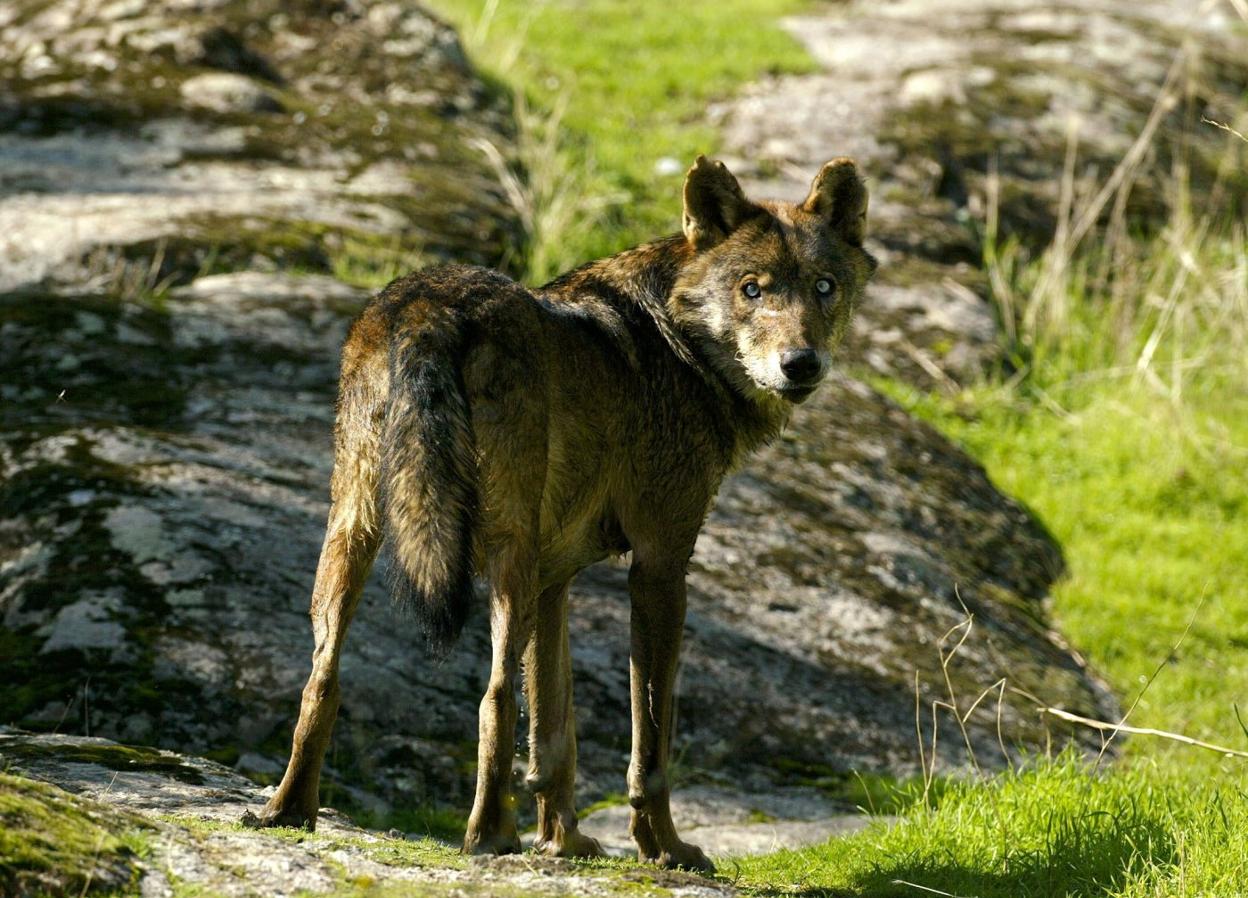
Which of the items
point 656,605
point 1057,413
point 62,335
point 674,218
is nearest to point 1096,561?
point 1057,413

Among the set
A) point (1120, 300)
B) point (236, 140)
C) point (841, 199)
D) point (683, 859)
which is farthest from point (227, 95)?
point (683, 859)

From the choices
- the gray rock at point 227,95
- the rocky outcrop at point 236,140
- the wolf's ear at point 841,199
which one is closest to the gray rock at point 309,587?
the rocky outcrop at point 236,140

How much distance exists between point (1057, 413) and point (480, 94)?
20.0ft

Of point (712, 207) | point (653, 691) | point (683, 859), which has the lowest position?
point (683, 859)

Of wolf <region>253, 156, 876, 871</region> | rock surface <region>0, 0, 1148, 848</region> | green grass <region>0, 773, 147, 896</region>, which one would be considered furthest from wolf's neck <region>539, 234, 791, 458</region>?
green grass <region>0, 773, 147, 896</region>

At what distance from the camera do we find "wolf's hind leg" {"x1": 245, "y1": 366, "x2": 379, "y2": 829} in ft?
15.3

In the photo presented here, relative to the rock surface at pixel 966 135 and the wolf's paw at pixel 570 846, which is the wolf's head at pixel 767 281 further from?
the rock surface at pixel 966 135

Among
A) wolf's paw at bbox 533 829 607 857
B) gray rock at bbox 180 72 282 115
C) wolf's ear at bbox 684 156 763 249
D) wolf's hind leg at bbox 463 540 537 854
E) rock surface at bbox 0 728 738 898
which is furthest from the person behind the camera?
gray rock at bbox 180 72 282 115

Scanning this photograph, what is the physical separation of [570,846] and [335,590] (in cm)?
130

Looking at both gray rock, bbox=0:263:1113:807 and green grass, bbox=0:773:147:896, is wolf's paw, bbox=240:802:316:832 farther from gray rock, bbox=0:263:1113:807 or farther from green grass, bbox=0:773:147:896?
gray rock, bbox=0:263:1113:807

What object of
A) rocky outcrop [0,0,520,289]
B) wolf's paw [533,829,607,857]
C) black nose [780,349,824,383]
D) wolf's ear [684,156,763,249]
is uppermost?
wolf's ear [684,156,763,249]

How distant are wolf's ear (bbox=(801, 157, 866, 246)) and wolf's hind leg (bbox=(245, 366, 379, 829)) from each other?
2.43 m

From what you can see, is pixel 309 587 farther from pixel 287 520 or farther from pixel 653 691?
pixel 653 691

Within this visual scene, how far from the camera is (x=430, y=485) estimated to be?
14.5 ft
